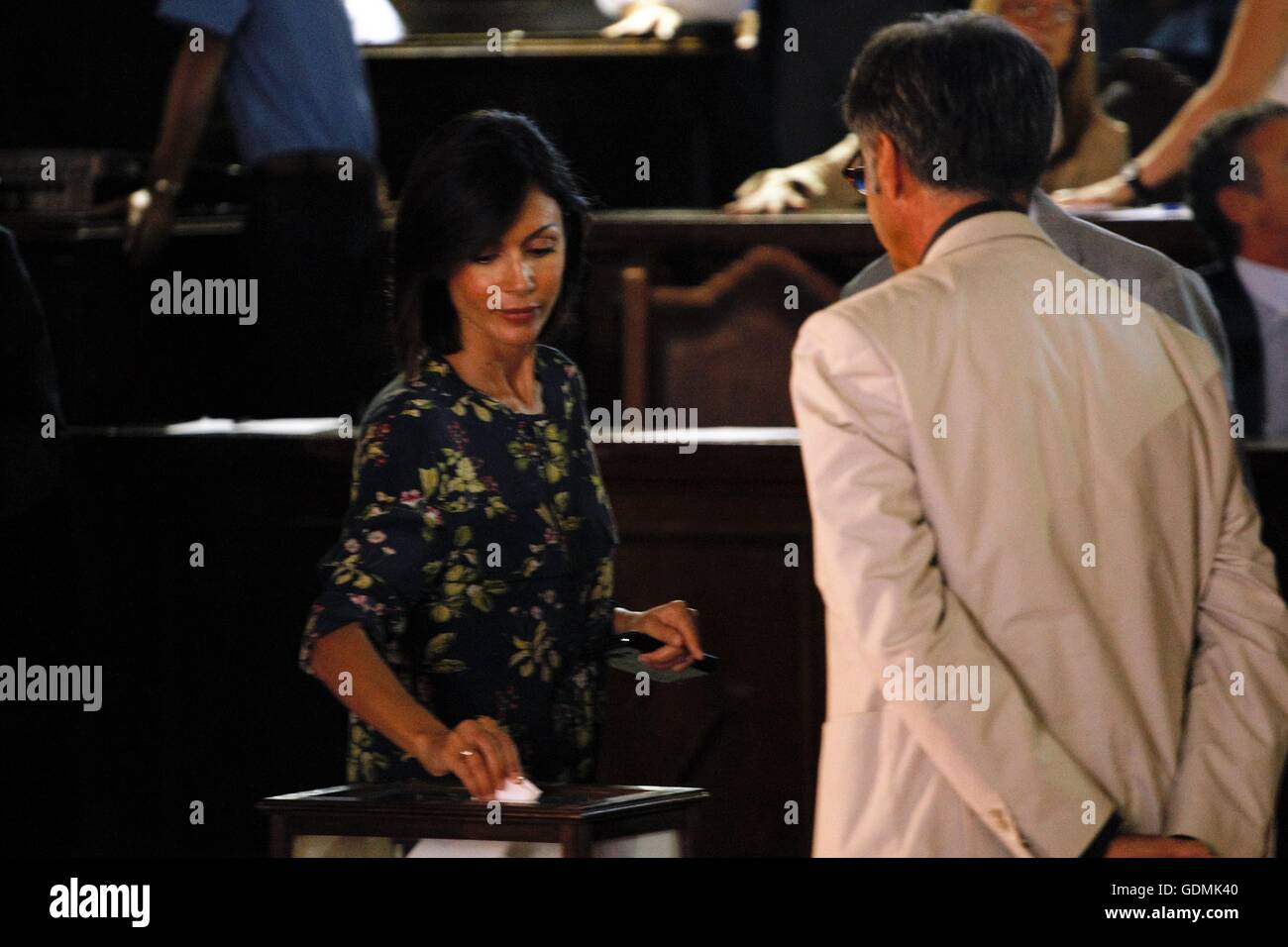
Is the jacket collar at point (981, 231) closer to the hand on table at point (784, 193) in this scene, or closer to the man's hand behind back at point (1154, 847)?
the man's hand behind back at point (1154, 847)

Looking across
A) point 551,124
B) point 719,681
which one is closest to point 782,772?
point 719,681

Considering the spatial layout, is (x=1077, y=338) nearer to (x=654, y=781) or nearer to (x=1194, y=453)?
(x=1194, y=453)

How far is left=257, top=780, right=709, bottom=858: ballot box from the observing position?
1.73 m

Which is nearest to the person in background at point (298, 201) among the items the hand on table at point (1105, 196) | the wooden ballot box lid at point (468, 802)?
the hand on table at point (1105, 196)

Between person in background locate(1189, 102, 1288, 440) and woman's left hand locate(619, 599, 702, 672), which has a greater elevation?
person in background locate(1189, 102, 1288, 440)

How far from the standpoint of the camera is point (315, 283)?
4.35 metres

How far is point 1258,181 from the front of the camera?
13.1 ft

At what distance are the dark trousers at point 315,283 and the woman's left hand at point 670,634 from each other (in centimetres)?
227

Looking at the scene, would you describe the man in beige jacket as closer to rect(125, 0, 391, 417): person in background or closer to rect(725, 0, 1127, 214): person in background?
rect(725, 0, 1127, 214): person in background

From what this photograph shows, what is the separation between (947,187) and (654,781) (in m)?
1.72

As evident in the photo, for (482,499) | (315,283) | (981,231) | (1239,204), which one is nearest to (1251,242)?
(1239,204)

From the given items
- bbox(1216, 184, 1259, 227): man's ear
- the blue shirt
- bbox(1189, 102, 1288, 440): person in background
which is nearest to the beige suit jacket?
bbox(1189, 102, 1288, 440): person in background

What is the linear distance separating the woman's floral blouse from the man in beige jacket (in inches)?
16.3

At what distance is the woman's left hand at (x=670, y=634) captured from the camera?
2184mm
